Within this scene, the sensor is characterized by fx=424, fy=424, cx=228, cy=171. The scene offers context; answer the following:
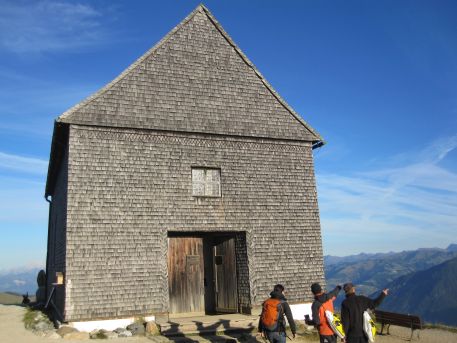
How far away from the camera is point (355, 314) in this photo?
7078 mm

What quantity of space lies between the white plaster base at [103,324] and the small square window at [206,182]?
449 centimetres

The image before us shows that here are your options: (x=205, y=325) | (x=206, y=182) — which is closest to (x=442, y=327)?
A: (x=205, y=325)

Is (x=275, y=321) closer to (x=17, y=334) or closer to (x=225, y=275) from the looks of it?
(x=225, y=275)

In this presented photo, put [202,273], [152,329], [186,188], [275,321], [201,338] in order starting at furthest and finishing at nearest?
[202,273] → [186,188] → [152,329] → [201,338] → [275,321]

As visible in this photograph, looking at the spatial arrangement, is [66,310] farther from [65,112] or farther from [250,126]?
[250,126]

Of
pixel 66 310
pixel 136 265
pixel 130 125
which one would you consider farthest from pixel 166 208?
pixel 66 310

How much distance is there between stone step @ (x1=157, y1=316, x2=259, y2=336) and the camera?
12195 millimetres

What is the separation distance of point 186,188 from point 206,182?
790mm

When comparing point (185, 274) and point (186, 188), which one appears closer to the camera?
point (186, 188)

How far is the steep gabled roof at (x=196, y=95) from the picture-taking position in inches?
549

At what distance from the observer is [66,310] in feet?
39.3

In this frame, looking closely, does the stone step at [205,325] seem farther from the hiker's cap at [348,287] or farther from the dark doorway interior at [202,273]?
the hiker's cap at [348,287]

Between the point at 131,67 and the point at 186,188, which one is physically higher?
the point at 131,67

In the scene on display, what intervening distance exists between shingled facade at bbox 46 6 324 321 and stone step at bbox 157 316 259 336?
762 millimetres
